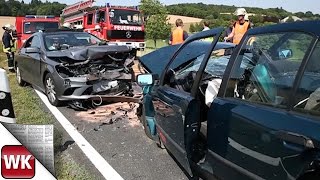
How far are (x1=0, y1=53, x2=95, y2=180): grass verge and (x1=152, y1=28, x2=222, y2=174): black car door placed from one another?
0.96 meters

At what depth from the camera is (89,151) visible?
203 inches

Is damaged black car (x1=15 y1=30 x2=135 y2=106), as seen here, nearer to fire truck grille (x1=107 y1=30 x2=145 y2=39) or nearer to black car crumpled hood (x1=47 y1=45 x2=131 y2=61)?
black car crumpled hood (x1=47 y1=45 x2=131 y2=61)

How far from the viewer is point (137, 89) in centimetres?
878

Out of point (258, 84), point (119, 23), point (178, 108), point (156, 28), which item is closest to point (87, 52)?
point (178, 108)

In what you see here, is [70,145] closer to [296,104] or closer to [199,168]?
[199,168]

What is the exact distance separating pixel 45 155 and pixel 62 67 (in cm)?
Answer: 507

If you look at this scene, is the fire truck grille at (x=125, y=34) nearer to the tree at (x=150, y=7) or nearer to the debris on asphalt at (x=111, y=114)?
the debris on asphalt at (x=111, y=114)

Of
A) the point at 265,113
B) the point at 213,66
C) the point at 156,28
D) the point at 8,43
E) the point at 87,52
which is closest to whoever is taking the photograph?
the point at 265,113

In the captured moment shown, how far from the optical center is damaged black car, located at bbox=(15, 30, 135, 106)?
7578mm

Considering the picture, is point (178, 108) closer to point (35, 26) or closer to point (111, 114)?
point (111, 114)

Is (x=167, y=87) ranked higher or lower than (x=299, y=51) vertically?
lower

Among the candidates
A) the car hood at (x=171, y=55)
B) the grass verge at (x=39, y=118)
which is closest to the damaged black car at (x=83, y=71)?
the grass verge at (x=39, y=118)

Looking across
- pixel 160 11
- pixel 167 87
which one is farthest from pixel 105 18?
pixel 167 87

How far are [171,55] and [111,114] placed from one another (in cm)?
234
